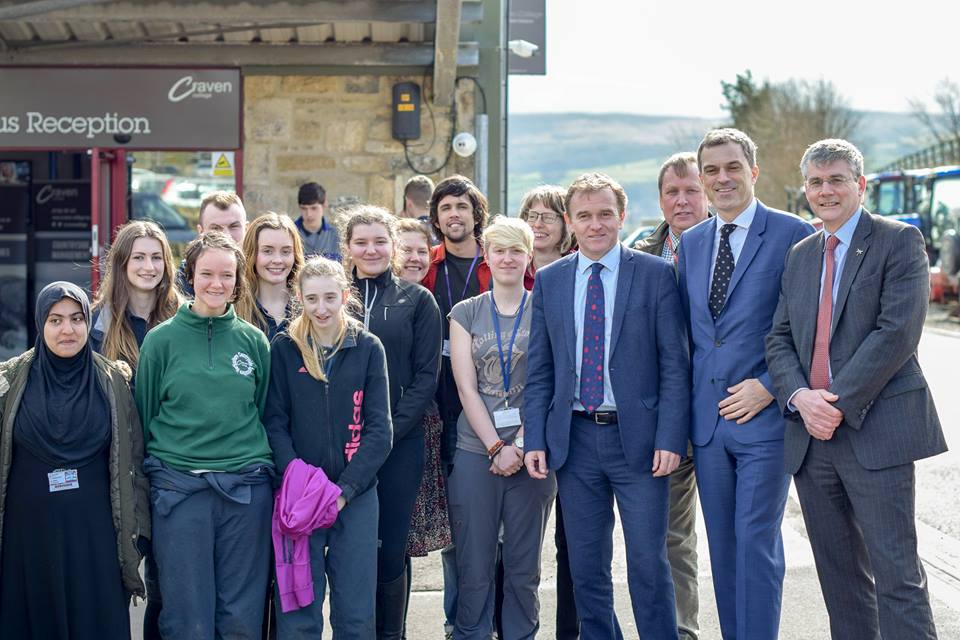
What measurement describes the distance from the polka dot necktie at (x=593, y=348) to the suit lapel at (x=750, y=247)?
504 millimetres

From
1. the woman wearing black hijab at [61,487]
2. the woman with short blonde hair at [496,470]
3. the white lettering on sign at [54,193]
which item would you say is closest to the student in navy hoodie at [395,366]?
the woman with short blonde hair at [496,470]

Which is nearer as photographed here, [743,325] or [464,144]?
[743,325]

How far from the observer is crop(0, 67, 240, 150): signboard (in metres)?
9.41

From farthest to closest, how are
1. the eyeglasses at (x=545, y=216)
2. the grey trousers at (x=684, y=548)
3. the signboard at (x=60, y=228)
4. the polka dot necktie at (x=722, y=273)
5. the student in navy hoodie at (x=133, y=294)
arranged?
the signboard at (x=60, y=228), the eyeglasses at (x=545, y=216), the grey trousers at (x=684, y=548), the student in navy hoodie at (x=133, y=294), the polka dot necktie at (x=722, y=273)

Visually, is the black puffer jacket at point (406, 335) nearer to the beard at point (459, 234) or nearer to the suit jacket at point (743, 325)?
the beard at point (459, 234)

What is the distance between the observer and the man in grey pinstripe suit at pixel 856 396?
3.78m

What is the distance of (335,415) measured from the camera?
4.23 m

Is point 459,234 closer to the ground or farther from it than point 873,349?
farther from it

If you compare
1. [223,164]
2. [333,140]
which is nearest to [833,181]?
[333,140]

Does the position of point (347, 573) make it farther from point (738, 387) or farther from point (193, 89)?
point (193, 89)

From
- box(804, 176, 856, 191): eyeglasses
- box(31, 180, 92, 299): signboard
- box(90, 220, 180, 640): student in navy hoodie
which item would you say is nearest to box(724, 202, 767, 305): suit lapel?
box(804, 176, 856, 191): eyeglasses

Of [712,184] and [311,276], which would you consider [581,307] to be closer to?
[712,184]

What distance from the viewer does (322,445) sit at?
4.20 metres

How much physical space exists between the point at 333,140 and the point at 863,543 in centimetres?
664
